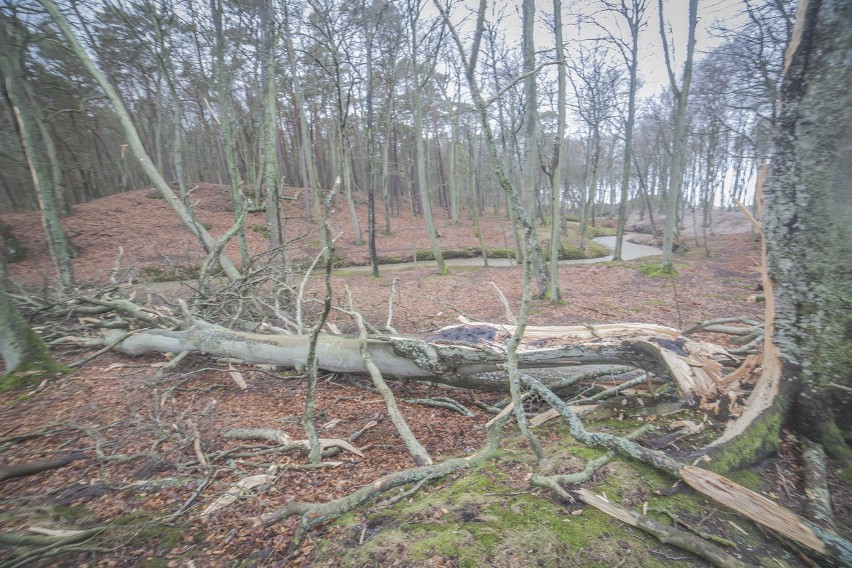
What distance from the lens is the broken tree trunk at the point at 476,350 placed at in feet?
11.7

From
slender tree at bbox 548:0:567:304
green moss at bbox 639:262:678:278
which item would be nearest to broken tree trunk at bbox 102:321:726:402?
slender tree at bbox 548:0:567:304

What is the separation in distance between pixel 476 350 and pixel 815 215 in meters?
2.98

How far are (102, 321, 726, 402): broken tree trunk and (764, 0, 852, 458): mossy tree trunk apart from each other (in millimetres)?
760

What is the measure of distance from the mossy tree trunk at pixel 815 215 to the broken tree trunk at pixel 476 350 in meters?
0.76

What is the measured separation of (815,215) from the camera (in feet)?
8.47

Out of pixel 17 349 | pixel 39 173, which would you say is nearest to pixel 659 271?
pixel 17 349

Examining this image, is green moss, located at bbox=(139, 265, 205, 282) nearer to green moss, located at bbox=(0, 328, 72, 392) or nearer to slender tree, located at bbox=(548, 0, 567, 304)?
green moss, located at bbox=(0, 328, 72, 392)

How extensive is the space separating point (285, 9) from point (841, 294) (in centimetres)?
1317

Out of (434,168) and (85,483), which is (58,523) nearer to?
(85,483)

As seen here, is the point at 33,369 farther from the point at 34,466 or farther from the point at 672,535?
the point at 672,535

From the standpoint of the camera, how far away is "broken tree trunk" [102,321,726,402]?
355cm

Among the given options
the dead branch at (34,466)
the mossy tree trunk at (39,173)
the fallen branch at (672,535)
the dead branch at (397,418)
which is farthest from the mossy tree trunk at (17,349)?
the fallen branch at (672,535)

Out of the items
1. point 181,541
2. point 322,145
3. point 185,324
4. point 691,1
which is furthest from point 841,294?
point 322,145

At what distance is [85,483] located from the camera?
114 inches
